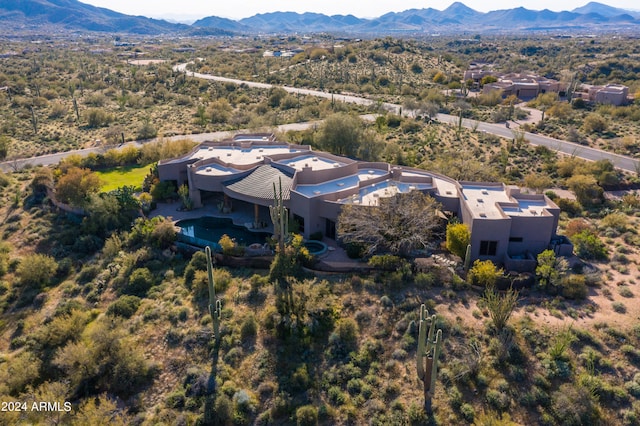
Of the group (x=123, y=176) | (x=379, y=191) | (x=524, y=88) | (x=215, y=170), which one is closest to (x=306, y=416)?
(x=379, y=191)

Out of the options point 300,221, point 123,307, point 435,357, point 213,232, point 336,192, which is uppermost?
point 336,192

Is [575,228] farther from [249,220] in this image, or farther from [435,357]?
[249,220]

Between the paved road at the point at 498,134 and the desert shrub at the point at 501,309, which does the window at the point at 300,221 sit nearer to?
the desert shrub at the point at 501,309

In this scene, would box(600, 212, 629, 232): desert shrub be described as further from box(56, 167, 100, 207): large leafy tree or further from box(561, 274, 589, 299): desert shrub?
box(56, 167, 100, 207): large leafy tree

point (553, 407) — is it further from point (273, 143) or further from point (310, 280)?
point (273, 143)

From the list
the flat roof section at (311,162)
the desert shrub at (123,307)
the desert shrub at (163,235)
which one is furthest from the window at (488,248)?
the desert shrub at (123,307)

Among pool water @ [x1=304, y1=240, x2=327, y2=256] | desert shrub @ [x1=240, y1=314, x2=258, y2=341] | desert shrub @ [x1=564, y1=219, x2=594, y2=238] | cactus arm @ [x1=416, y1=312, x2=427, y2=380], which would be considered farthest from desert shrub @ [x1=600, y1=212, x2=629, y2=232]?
desert shrub @ [x1=240, y1=314, x2=258, y2=341]

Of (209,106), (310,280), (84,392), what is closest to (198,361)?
(84,392)
